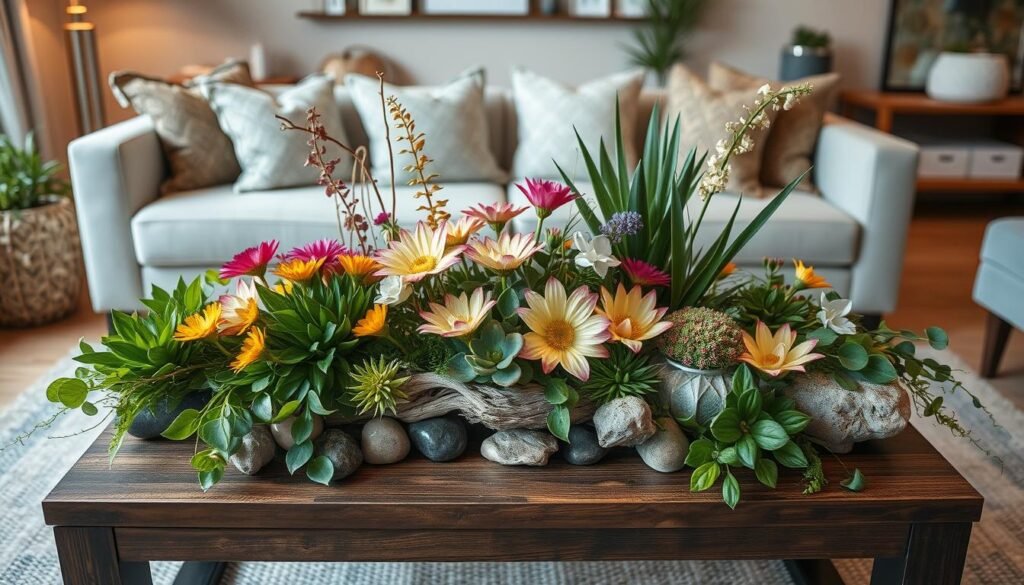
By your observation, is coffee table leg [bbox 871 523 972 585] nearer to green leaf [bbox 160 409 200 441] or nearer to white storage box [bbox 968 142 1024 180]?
green leaf [bbox 160 409 200 441]

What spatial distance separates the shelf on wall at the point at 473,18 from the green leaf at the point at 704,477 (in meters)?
3.33

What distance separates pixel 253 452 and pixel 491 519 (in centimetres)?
32

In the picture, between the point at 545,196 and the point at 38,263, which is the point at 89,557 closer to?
the point at 545,196

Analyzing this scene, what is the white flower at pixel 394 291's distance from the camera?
3.69 ft

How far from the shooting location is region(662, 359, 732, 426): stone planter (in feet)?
3.76

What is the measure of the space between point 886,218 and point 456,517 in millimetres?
1885

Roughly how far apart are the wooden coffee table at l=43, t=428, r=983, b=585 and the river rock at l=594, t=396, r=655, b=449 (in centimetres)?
5

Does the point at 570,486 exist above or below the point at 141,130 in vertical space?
below

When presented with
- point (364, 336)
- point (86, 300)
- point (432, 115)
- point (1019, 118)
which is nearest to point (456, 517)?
point (364, 336)

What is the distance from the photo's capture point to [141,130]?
2.55 meters

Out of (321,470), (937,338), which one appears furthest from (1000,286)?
(321,470)

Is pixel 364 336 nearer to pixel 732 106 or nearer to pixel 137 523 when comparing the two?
pixel 137 523

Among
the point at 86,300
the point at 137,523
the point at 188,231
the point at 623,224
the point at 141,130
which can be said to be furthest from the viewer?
the point at 86,300

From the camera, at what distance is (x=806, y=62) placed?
13.1 feet
